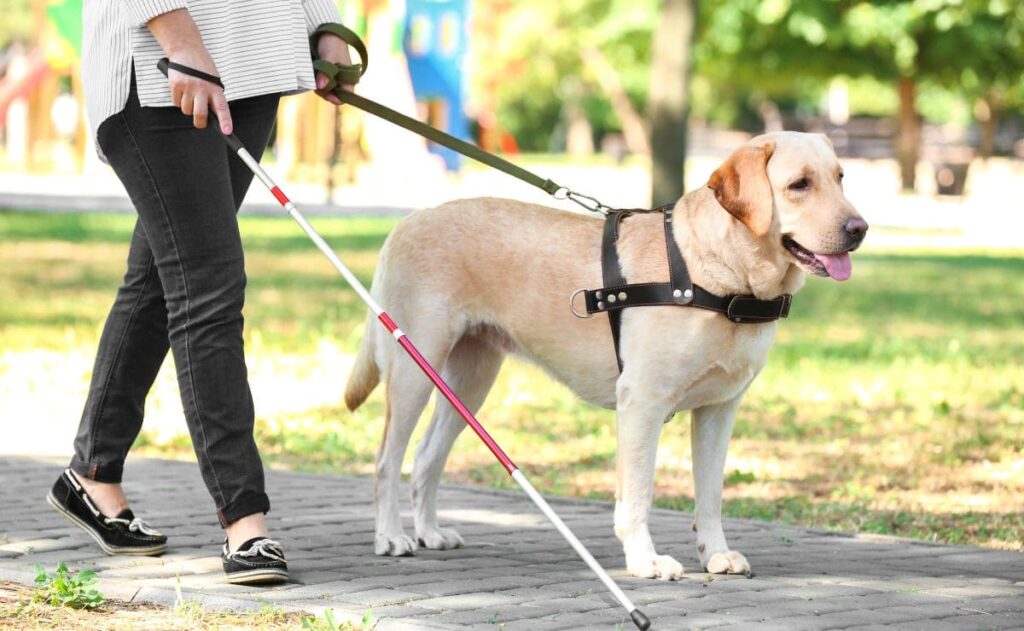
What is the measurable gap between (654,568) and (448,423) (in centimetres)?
108

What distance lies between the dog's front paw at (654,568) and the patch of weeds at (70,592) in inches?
63.7

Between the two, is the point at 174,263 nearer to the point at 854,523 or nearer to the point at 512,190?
the point at 854,523

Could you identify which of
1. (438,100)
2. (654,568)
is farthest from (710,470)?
(438,100)

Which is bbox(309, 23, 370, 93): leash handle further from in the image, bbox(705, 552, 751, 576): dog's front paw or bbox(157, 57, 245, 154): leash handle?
bbox(705, 552, 751, 576): dog's front paw

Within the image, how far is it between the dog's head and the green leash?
0.68 metres

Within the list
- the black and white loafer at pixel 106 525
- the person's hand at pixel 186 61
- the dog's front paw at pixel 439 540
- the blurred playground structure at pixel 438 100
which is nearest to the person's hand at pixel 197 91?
the person's hand at pixel 186 61

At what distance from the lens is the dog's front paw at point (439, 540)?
5.28 m

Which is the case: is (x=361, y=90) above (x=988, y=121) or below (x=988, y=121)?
below

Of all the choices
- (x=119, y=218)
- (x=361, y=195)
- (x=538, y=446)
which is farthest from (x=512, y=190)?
(x=538, y=446)

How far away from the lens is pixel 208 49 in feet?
15.3

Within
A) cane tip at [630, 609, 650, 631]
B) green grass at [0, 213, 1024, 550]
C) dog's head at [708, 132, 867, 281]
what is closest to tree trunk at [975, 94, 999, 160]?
green grass at [0, 213, 1024, 550]

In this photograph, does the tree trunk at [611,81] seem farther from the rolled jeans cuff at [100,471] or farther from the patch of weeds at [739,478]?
the rolled jeans cuff at [100,471]

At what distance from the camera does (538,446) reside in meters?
7.69

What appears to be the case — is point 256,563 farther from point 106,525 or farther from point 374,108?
point 374,108
